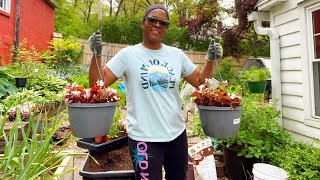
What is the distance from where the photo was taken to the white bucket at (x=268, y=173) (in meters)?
2.08

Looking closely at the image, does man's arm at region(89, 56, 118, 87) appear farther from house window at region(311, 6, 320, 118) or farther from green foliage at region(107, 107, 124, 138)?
house window at region(311, 6, 320, 118)

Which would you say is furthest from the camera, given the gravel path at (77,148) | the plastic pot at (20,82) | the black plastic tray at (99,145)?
the plastic pot at (20,82)

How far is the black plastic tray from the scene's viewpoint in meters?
1.96

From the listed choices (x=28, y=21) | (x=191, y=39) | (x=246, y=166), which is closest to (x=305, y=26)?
(x=246, y=166)

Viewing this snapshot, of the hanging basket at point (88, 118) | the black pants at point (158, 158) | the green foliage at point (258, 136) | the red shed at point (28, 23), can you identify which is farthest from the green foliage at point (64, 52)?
the black pants at point (158, 158)

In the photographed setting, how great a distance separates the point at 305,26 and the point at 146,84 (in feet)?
7.40

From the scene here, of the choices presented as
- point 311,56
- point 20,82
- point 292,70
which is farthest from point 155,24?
point 20,82

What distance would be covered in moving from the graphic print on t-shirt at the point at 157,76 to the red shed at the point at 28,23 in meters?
6.06

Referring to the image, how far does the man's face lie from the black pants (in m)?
0.63

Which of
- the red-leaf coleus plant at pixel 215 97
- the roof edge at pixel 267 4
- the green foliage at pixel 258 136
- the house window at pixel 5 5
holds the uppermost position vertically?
the house window at pixel 5 5

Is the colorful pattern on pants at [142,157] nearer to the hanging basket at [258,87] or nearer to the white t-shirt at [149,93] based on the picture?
the white t-shirt at [149,93]

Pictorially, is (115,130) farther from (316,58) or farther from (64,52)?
(64,52)

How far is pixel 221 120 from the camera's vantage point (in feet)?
5.18

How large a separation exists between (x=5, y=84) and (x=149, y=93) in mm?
4443
